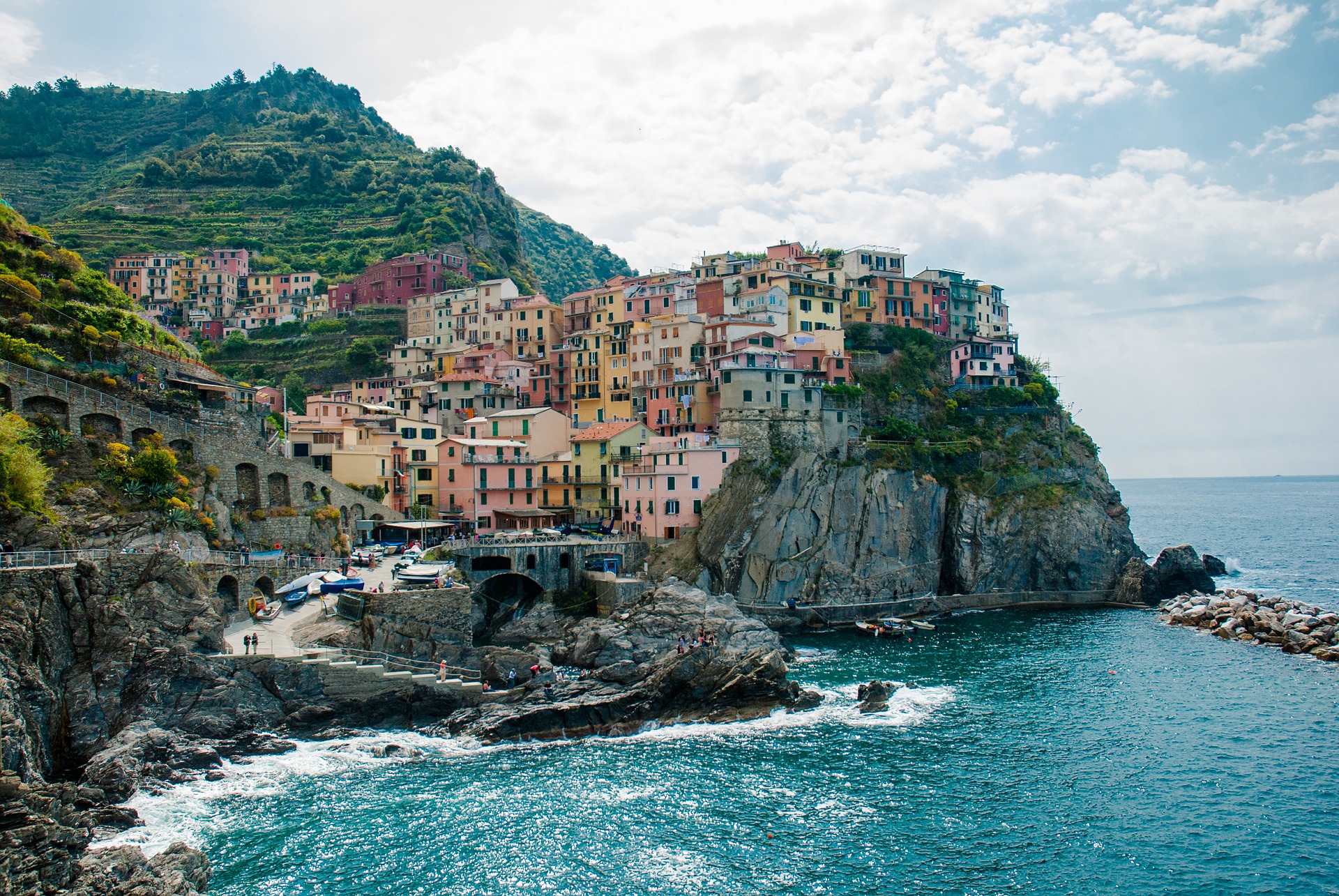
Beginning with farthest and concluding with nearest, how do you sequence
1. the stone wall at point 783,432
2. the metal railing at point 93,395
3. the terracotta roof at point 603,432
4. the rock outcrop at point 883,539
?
the terracotta roof at point 603,432
the stone wall at point 783,432
the rock outcrop at point 883,539
the metal railing at point 93,395

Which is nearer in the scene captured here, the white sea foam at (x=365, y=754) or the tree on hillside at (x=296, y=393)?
the white sea foam at (x=365, y=754)

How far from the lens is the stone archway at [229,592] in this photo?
47.4 m

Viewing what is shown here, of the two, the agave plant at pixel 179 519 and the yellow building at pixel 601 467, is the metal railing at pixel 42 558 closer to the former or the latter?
the agave plant at pixel 179 519

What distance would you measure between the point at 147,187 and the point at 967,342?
136016 millimetres

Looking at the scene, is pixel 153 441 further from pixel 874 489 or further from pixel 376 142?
pixel 376 142

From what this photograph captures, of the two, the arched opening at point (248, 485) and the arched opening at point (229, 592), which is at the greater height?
the arched opening at point (248, 485)

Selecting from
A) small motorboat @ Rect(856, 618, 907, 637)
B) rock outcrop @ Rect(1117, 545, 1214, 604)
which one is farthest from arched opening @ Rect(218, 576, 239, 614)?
rock outcrop @ Rect(1117, 545, 1214, 604)

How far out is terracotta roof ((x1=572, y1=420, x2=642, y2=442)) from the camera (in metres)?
77.2

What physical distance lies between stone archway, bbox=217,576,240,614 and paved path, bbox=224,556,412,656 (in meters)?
0.46

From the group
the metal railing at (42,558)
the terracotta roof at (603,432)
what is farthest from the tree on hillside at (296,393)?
the metal railing at (42,558)

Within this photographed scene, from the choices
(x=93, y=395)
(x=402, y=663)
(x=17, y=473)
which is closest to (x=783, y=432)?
(x=402, y=663)

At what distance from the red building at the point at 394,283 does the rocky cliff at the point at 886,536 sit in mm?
65960

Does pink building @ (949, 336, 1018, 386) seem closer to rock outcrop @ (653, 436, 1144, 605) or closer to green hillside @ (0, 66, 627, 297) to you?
rock outcrop @ (653, 436, 1144, 605)

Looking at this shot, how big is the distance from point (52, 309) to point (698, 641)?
138ft
